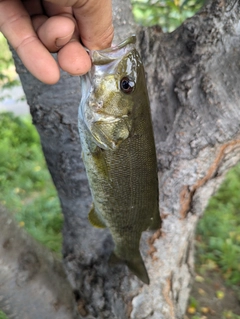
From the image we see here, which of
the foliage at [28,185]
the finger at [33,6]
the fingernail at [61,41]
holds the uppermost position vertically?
the finger at [33,6]

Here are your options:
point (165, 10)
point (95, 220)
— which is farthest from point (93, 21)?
point (165, 10)

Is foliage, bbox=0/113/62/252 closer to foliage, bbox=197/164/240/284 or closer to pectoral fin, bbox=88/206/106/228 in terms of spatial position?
foliage, bbox=197/164/240/284

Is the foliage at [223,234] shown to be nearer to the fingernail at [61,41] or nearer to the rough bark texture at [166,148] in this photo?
the rough bark texture at [166,148]

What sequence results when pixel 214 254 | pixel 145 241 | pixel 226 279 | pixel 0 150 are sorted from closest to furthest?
pixel 145 241 → pixel 226 279 → pixel 214 254 → pixel 0 150

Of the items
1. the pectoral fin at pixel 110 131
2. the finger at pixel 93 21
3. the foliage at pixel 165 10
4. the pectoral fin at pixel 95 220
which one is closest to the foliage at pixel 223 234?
the pectoral fin at pixel 95 220

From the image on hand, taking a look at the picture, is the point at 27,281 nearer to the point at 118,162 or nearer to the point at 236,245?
the point at 118,162

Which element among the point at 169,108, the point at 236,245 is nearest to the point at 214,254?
the point at 236,245

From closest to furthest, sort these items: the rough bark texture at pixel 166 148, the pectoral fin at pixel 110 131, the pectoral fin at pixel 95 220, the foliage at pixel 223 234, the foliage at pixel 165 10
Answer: the pectoral fin at pixel 110 131 < the rough bark texture at pixel 166 148 < the pectoral fin at pixel 95 220 < the foliage at pixel 165 10 < the foliage at pixel 223 234
